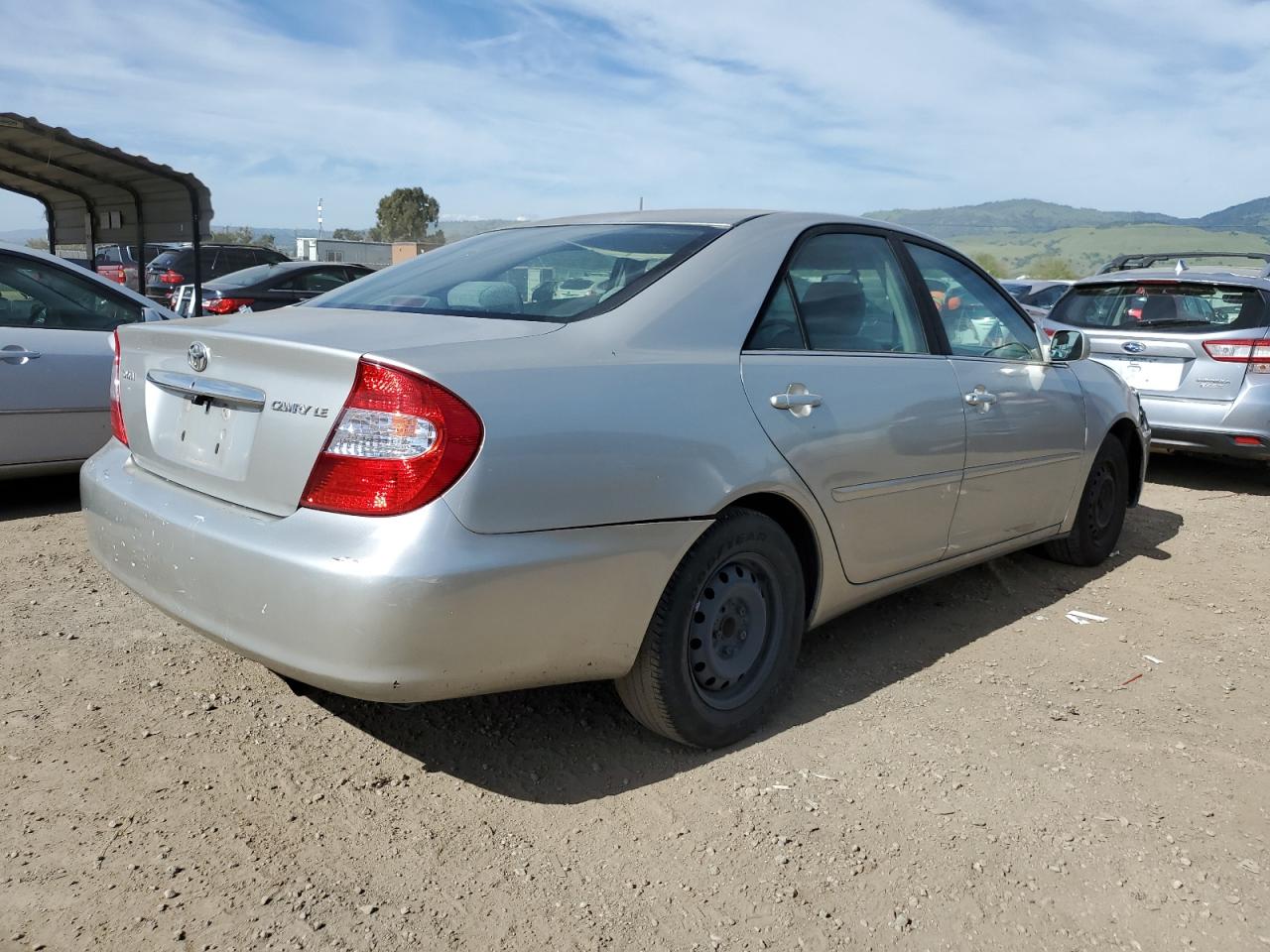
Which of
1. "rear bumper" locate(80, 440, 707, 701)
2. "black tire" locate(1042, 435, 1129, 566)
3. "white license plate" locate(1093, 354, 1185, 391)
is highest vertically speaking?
"white license plate" locate(1093, 354, 1185, 391)

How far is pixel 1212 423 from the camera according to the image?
696cm

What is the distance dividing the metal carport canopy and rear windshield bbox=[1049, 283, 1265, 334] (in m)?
6.74

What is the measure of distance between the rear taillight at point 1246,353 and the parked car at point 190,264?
14317 mm

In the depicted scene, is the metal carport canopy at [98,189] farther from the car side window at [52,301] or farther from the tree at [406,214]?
the tree at [406,214]

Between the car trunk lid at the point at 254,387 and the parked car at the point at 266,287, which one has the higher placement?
the car trunk lid at the point at 254,387

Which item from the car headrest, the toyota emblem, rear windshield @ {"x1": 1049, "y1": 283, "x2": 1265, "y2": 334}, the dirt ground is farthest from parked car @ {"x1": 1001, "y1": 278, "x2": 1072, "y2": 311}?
the toyota emblem

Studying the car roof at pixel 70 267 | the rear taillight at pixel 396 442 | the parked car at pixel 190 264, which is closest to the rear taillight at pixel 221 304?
the parked car at pixel 190 264

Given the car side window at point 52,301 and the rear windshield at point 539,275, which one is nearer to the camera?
the rear windshield at point 539,275

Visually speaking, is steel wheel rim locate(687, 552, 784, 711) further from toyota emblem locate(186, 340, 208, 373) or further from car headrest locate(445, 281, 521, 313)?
toyota emblem locate(186, 340, 208, 373)

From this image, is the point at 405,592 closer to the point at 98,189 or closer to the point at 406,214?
the point at 98,189

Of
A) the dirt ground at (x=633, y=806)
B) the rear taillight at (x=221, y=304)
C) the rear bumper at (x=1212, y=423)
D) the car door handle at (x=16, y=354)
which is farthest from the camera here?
the rear taillight at (x=221, y=304)

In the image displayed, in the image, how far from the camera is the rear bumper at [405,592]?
2330mm

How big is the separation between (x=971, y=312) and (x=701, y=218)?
139cm

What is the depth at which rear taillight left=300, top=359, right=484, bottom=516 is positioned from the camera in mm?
2338
